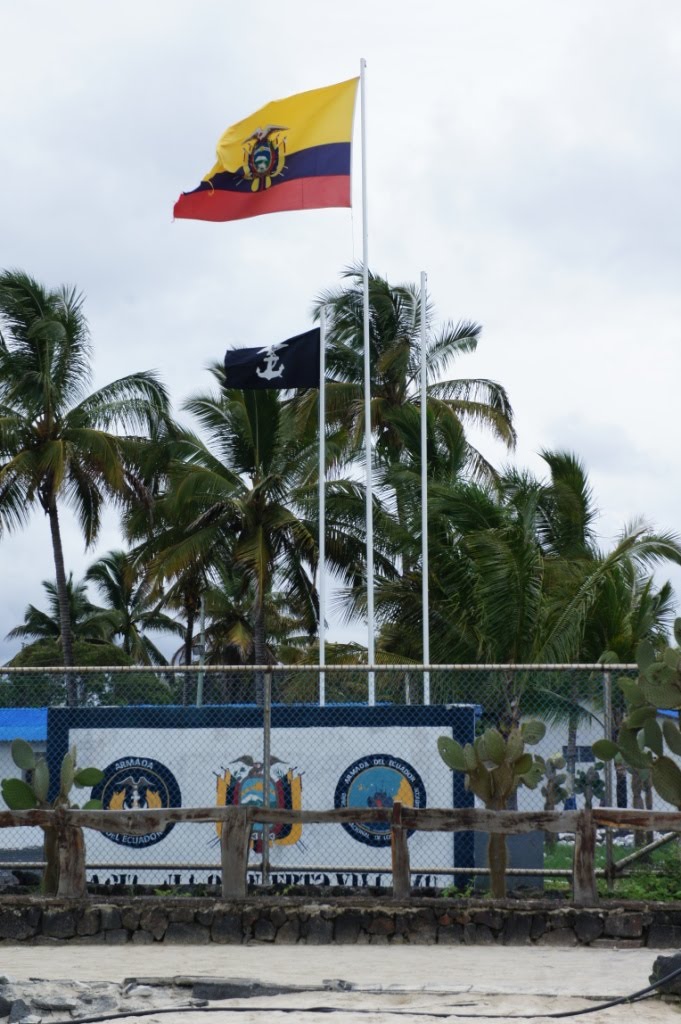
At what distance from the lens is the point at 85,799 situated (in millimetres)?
11992

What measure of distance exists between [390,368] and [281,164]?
13.7 metres

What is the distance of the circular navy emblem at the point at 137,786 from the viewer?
11883mm

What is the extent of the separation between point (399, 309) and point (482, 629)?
1486 cm

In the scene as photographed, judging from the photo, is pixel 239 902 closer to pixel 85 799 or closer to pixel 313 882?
pixel 313 882

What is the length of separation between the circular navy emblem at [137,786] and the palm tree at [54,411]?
1642cm

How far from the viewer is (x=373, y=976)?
8422mm

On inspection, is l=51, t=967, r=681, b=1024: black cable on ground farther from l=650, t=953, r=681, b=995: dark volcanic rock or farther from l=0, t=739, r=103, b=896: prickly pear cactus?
l=0, t=739, r=103, b=896: prickly pear cactus

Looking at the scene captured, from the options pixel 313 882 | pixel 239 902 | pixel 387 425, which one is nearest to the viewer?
pixel 239 902

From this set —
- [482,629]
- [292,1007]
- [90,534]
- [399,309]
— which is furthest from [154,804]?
[399,309]

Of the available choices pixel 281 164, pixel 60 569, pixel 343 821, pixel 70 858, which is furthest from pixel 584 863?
pixel 60 569

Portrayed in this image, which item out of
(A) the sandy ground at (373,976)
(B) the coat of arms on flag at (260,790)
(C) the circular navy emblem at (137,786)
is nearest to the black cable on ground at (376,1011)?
(A) the sandy ground at (373,976)

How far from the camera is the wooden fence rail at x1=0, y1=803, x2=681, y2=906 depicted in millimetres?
9961

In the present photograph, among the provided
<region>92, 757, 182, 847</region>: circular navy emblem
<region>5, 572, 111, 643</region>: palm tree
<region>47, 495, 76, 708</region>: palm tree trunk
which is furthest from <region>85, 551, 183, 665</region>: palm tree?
<region>92, 757, 182, 847</region>: circular navy emblem

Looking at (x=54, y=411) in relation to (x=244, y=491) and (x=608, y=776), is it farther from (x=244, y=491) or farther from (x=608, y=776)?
(x=608, y=776)
